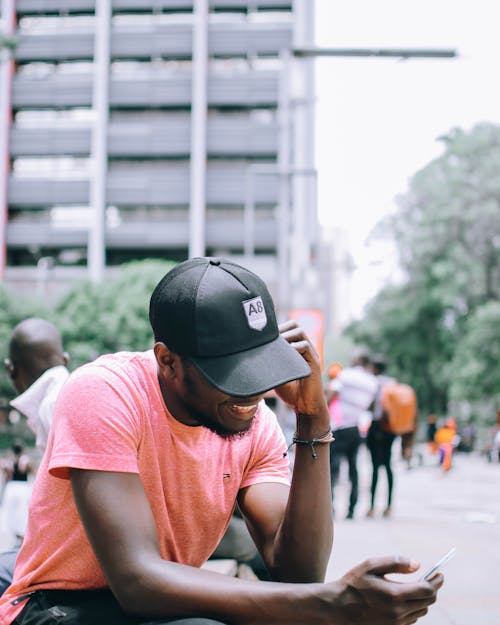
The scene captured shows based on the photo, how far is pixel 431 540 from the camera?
7.60 metres

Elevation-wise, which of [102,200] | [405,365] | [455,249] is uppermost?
[102,200]

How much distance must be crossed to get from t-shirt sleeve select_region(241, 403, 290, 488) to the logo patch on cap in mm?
459

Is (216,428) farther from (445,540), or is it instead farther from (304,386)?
(445,540)

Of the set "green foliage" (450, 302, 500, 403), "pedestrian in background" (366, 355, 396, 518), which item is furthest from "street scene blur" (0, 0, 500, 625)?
"pedestrian in background" (366, 355, 396, 518)

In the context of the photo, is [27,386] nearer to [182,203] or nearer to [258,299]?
[258,299]

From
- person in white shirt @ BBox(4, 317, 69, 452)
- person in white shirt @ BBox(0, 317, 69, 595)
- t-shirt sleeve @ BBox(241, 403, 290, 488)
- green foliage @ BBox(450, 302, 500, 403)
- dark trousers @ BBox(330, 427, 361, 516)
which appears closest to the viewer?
t-shirt sleeve @ BBox(241, 403, 290, 488)

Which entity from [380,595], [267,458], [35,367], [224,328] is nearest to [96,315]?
[35,367]

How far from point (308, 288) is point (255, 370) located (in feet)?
45.0

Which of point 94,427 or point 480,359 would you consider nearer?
point 94,427

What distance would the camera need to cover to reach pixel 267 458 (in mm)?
2285

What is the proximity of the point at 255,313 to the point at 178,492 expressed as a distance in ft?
1.55

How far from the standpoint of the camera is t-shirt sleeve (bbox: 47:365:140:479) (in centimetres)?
Result: 184

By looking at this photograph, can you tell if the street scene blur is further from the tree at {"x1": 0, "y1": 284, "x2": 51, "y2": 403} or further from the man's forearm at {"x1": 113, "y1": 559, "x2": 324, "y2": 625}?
the man's forearm at {"x1": 113, "y1": 559, "x2": 324, "y2": 625}

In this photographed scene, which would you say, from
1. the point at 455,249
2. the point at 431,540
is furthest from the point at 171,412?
the point at 455,249
